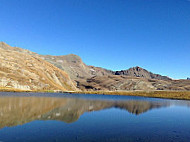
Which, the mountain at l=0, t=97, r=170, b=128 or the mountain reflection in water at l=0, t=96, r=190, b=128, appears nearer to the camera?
the mountain at l=0, t=97, r=170, b=128

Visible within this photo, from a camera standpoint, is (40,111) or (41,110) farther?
(41,110)

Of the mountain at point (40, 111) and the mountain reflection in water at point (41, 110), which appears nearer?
the mountain at point (40, 111)

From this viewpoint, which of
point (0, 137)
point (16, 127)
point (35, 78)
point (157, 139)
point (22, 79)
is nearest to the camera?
point (0, 137)

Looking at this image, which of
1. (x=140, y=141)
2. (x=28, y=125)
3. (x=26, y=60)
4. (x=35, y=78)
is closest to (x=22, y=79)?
(x=35, y=78)

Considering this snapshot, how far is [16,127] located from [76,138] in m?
9.54

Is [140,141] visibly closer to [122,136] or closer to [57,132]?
[122,136]

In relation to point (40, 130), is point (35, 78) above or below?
above

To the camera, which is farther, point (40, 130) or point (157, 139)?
point (40, 130)

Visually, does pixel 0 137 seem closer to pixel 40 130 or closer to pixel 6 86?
pixel 40 130

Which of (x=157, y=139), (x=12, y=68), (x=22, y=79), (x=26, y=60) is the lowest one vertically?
(x=157, y=139)

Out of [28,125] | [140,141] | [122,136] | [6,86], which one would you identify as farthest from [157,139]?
[6,86]

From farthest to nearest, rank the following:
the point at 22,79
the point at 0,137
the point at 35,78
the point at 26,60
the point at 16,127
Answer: the point at 26,60 → the point at 35,78 → the point at 22,79 → the point at 16,127 → the point at 0,137

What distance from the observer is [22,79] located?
Result: 496 feet

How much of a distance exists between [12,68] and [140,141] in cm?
16520
